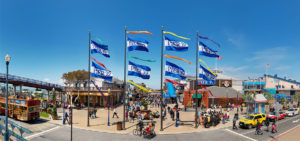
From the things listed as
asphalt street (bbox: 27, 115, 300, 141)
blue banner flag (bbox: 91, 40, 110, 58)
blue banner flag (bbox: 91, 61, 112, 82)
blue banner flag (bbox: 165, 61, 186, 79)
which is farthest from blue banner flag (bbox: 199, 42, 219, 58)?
blue banner flag (bbox: 91, 61, 112, 82)

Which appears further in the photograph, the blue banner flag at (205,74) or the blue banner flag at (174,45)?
the blue banner flag at (205,74)

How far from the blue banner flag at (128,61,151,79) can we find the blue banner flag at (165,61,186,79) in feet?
6.91

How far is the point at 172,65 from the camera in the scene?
687 inches

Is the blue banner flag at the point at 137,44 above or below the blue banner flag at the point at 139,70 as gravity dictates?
above

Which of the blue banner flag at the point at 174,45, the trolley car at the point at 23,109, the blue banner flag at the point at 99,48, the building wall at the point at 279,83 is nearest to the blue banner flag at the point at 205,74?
the blue banner flag at the point at 174,45

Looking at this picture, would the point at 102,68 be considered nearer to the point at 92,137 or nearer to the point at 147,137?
the point at 92,137

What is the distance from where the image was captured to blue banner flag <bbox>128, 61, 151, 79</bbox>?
1683cm

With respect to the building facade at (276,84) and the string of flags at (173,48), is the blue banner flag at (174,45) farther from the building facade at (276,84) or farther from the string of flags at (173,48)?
the building facade at (276,84)

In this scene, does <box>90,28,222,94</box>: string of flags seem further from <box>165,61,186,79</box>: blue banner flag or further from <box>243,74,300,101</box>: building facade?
<box>243,74,300,101</box>: building facade

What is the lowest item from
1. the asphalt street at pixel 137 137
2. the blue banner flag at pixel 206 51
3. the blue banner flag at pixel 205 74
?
the asphalt street at pixel 137 137

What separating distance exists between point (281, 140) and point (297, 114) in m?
24.4

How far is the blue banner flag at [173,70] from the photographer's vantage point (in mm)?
17156

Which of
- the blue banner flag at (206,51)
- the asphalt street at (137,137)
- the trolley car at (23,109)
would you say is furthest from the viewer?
the trolley car at (23,109)

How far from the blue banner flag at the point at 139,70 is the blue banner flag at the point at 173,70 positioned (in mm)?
2106
